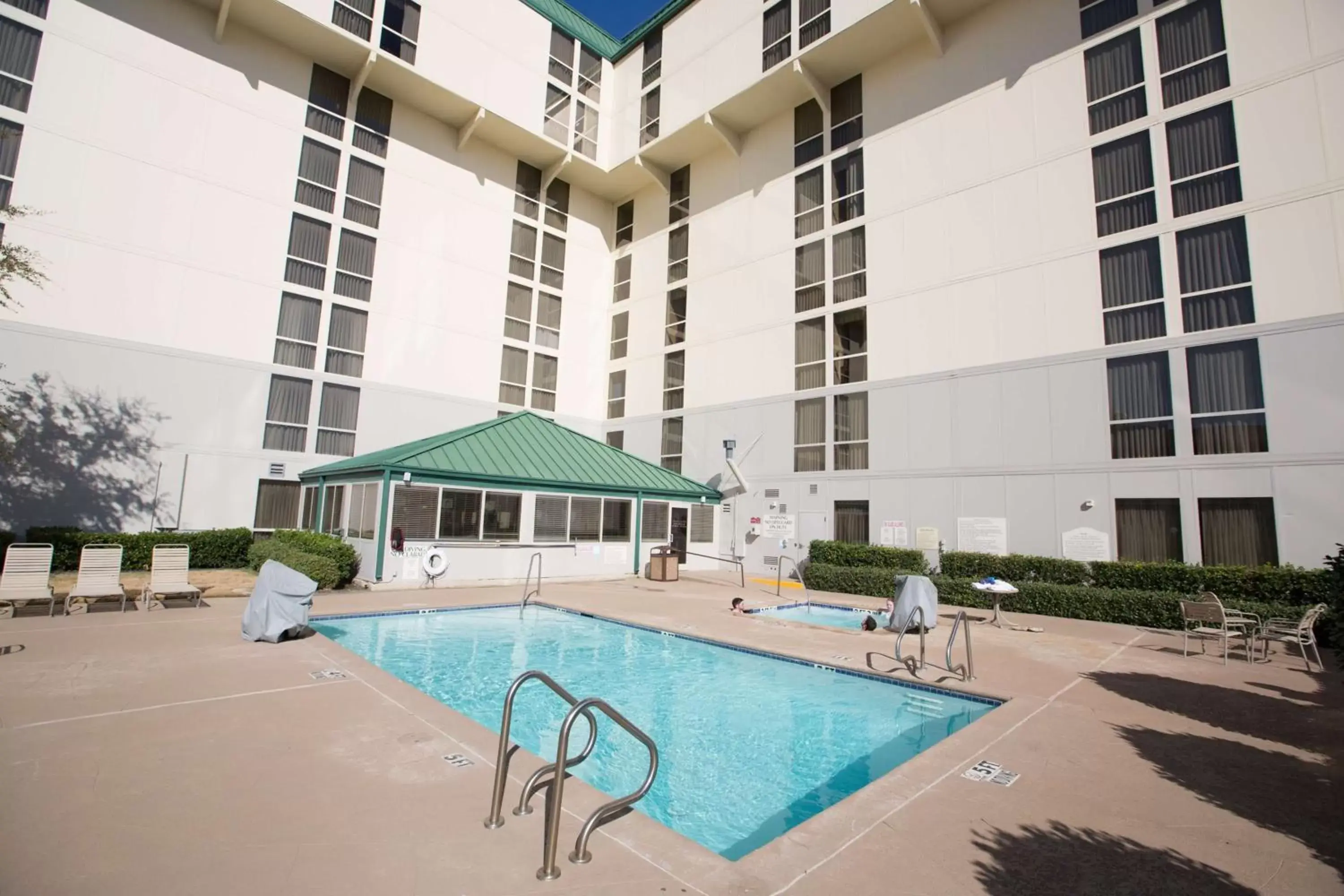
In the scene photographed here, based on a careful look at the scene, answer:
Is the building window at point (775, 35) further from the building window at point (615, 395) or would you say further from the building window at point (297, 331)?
the building window at point (297, 331)

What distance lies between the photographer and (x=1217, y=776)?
16.0 ft

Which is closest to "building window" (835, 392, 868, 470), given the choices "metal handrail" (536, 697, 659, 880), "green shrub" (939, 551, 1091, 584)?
"green shrub" (939, 551, 1091, 584)

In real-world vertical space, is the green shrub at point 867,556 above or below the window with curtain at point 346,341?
below

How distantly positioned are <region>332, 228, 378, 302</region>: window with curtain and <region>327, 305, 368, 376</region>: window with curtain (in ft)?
2.02

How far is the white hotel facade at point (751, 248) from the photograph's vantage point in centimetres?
1405

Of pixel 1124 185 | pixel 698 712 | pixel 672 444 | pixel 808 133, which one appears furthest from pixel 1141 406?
pixel 672 444

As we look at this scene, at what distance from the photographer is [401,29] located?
77.0 feet

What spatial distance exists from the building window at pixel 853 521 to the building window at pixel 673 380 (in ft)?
28.1

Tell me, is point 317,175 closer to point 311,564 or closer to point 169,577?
point 311,564

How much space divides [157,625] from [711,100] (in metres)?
24.1

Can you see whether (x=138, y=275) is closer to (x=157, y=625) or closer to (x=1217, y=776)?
(x=157, y=625)

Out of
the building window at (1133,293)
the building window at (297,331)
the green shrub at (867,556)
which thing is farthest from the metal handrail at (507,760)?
the building window at (297,331)

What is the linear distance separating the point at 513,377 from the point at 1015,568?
19.6 m

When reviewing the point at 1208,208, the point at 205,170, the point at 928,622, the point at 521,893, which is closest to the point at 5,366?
the point at 205,170
